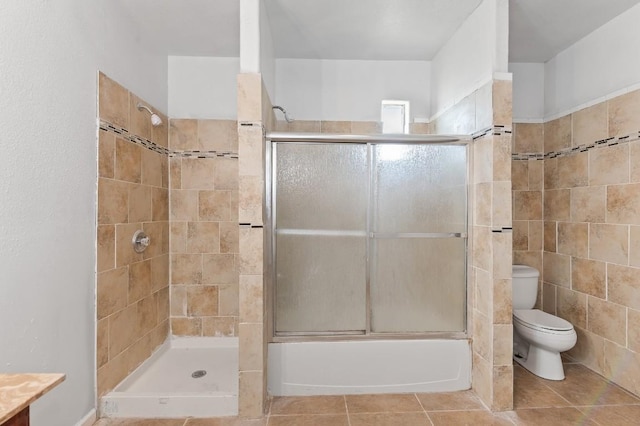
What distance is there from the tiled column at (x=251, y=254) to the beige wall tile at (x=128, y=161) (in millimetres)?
809

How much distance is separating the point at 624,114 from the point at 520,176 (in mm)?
789

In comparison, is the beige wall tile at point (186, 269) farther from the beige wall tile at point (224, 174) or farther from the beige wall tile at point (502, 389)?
the beige wall tile at point (502, 389)

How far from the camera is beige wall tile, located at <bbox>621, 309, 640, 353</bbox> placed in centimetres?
206

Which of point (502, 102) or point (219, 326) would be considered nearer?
point (502, 102)

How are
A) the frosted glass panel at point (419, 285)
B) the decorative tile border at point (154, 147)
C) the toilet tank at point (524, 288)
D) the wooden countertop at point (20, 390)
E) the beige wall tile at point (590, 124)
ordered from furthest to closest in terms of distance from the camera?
the toilet tank at point (524, 288)
the beige wall tile at point (590, 124)
the frosted glass panel at point (419, 285)
the decorative tile border at point (154, 147)
the wooden countertop at point (20, 390)

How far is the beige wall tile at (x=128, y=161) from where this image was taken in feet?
6.70

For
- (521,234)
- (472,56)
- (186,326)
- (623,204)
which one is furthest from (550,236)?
(186,326)

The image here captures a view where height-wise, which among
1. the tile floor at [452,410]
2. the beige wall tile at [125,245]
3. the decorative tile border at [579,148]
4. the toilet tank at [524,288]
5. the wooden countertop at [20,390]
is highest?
the decorative tile border at [579,148]

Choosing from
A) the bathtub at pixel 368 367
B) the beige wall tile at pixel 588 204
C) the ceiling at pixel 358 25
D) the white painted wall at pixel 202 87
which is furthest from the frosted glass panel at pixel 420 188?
the white painted wall at pixel 202 87

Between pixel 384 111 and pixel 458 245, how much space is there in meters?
1.25

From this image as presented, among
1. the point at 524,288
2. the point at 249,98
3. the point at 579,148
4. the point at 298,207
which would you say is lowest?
the point at 524,288

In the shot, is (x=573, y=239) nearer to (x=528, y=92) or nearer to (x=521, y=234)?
(x=521, y=234)

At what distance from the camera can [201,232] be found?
2.77 metres

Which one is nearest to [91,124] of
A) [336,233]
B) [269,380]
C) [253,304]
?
[253,304]
